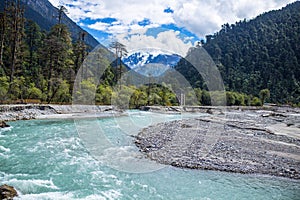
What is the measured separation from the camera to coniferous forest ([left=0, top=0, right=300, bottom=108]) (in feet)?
95.6

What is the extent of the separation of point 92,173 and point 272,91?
93.6 meters

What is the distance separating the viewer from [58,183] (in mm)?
6863

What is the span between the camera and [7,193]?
563 cm

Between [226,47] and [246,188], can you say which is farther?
[226,47]

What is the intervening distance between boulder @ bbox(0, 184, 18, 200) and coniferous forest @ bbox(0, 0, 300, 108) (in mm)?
18416

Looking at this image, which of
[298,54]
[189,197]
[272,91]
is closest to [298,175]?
[189,197]

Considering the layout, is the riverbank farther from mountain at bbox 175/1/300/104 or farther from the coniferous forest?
mountain at bbox 175/1/300/104

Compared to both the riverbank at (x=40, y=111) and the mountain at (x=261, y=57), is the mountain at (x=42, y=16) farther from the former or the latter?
the mountain at (x=261, y=57)

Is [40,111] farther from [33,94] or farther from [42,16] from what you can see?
[42,16]

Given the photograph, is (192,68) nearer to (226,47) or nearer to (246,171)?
(226,47)

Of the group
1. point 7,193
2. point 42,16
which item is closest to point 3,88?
point 7,193

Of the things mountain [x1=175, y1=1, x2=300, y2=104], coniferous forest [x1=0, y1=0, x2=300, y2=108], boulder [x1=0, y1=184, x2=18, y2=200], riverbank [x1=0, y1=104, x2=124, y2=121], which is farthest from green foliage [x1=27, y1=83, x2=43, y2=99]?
mountain [x1=175, y1=1, x2=300, y2=104]

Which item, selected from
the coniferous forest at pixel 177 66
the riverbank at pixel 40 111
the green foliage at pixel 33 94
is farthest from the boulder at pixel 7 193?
the green foliage at pixel 33 94

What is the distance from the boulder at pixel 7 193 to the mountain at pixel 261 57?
86201mm
